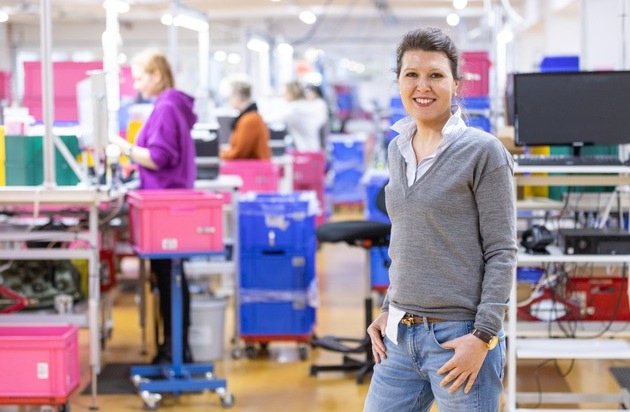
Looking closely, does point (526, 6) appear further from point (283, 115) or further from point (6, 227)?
point (6, 227)

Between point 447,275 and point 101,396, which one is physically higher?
point 447,275

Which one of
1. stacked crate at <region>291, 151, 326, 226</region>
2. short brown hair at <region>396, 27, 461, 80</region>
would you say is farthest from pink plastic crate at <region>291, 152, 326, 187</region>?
short brown hair at <region>396, 27, 461, 80</region>

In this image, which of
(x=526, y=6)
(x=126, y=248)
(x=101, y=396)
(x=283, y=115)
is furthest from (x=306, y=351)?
(x=526, y=6)

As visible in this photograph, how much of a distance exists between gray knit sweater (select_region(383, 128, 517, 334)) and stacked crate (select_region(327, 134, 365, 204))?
11553mm

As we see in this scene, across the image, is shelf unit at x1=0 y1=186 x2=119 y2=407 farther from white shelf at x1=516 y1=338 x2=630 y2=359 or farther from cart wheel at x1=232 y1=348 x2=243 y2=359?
white shelf at x1=516 y1=338 x2=630 y2=359

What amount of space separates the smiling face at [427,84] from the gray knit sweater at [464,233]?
0.10 m

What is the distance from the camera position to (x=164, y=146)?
211 inches

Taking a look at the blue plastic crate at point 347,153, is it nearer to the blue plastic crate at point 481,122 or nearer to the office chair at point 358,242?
the blue plastic crate at point 481,122

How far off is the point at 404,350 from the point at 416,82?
642 millimetres

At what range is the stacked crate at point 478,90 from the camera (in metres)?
6.32

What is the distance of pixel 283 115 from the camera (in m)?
12.3

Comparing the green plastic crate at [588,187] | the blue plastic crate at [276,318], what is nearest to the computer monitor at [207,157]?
the blue plastic crate at [276,318]

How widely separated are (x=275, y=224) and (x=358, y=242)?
73 cm

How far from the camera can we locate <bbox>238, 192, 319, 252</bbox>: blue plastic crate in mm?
6141
